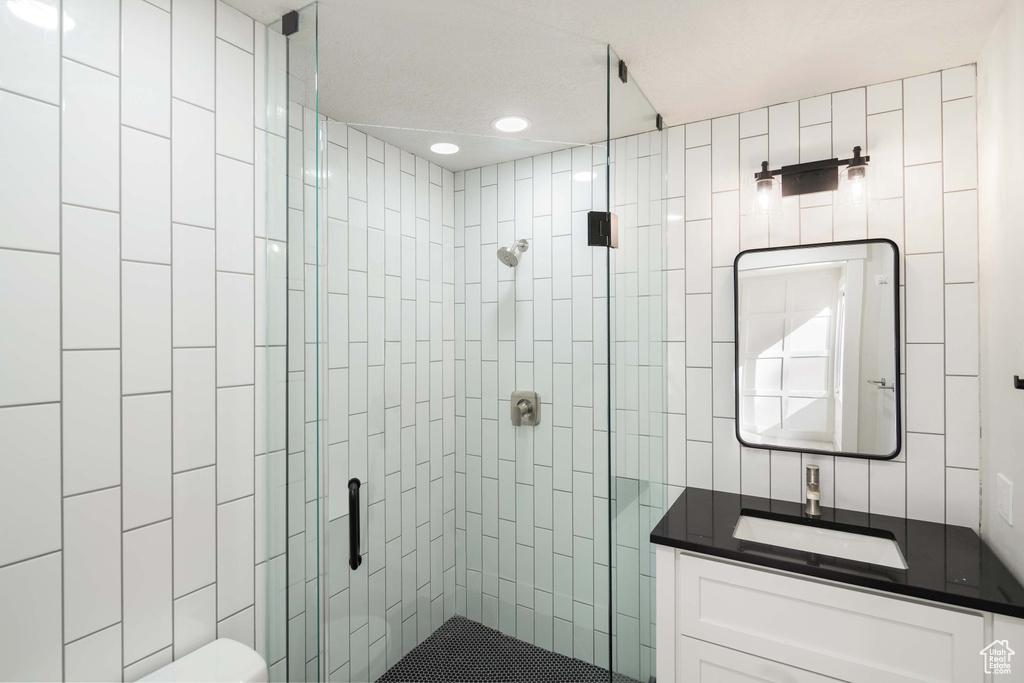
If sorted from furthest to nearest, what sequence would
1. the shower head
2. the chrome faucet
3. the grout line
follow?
the chrome faucet
the shower head
the grout line

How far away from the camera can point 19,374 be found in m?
0.95

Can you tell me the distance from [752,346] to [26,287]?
2.08 meters

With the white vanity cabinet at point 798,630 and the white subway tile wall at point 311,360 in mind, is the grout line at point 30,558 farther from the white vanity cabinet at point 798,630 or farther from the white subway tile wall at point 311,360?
the white vanity cabinet at point 798,630

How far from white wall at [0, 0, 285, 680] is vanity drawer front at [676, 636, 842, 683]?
1.28m

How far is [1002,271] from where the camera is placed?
1.40m

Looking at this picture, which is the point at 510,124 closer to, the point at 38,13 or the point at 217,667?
the point at 38,13

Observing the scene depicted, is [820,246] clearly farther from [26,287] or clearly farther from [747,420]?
[26,287]

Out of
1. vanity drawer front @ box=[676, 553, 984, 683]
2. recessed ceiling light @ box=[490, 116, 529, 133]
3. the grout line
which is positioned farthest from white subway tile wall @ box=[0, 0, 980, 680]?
vanity drawer front @ box=[676, 553, 984, 683]

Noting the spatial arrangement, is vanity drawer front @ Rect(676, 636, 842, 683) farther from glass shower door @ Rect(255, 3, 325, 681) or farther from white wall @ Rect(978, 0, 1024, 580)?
glass shower door @ Rect(255, 3, 325, 681)

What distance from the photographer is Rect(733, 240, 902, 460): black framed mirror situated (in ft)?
5.50

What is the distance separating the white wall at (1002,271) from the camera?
128 centimetres

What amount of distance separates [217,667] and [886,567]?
68.5 inches

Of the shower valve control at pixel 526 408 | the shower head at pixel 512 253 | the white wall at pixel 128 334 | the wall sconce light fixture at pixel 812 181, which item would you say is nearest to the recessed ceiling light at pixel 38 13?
the white wall at pixel 128 334

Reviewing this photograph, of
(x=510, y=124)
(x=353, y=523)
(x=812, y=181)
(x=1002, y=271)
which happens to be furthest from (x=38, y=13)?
(x=1002, y=271)
